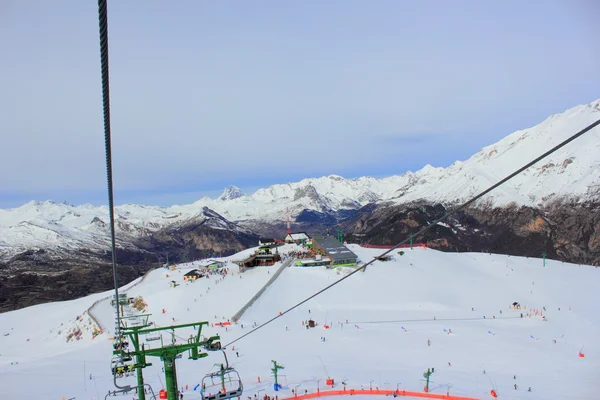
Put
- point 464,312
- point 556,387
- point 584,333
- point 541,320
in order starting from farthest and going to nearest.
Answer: point 464,312 → point 541,320 → point 584,333 → point 556,387

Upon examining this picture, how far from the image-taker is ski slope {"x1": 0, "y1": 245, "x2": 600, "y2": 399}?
93.7ft

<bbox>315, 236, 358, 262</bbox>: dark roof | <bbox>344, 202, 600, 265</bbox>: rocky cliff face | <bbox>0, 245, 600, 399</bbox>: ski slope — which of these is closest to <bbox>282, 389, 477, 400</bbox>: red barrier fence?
<bbox>0, 245, 600, 399</bbox>: ski slope

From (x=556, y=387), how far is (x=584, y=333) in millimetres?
19873

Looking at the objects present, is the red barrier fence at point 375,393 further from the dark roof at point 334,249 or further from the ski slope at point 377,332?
the dark roof at point 334,249

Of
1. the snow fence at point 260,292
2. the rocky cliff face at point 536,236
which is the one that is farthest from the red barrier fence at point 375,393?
the rocky cliff face at point 536,236

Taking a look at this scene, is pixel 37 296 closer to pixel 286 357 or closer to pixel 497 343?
pixel 286 357

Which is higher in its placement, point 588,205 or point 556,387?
point 588,205

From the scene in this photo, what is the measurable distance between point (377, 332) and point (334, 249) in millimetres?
32015

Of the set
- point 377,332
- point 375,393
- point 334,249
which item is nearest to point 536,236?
point 334,249

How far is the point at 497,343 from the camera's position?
120 ft

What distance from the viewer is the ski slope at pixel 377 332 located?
28.6 metres

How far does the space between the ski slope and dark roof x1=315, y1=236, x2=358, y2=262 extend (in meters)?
4.98

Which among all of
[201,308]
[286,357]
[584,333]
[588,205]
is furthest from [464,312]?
[588,205]

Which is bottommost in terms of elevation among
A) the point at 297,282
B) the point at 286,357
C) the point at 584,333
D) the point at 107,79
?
the point at 584,333
